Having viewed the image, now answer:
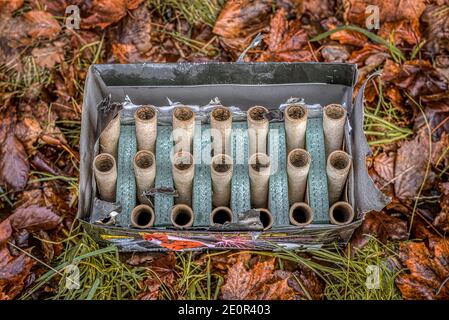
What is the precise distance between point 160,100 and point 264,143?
20.1 inches

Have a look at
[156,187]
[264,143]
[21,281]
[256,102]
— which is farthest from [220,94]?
[21,281]

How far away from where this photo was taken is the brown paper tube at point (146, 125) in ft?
6.65

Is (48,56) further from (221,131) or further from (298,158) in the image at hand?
(298,158)

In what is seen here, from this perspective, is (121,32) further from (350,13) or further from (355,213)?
(355,213)

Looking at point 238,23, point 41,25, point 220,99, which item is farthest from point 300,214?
point 41,25

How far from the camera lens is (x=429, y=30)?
263cm

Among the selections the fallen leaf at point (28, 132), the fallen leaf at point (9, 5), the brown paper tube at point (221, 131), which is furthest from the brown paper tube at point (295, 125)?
the fallen leaf at point (9, 5)

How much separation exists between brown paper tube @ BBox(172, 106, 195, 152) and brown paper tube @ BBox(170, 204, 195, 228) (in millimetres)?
241

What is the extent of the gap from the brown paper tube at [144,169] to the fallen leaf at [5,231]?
64cm

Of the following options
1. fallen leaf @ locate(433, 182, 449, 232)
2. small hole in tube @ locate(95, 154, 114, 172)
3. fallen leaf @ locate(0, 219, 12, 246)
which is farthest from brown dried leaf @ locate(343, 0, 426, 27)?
fallen leaf @ locate(0, 219, 12, 246)

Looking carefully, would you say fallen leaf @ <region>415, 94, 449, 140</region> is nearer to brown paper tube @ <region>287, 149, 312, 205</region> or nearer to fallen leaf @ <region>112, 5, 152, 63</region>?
brown paper tube @ <region>287, 149, 312, 205</region>

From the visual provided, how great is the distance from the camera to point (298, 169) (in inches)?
76.2

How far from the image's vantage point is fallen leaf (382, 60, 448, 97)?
248 centimetres
